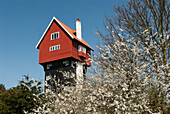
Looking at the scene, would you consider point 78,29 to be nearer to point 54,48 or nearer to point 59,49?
→ point 59,49

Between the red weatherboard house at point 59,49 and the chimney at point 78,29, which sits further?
the chimney at point 78,29

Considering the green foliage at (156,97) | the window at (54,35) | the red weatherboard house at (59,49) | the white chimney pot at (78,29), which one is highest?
the white chimney pot at (78,29)

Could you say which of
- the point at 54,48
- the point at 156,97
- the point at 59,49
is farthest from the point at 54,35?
the point at 156,97

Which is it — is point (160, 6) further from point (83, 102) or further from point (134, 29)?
point (83, 102)

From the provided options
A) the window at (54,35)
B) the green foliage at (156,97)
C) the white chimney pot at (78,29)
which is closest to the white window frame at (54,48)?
the window at (54,35)

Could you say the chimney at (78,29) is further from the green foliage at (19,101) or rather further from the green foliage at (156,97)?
the green foliage at (156,97)

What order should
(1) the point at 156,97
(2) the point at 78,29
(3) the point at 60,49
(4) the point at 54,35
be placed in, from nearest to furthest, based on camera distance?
1. (1) the point at 156,97
2. (3) the point at 60,49
3. (4) the point at 54,35
4. (2) the point at 78,29

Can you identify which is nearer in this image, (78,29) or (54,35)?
(54,35)

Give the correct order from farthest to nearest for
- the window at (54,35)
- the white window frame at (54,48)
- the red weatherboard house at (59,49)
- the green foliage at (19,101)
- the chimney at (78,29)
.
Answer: the chimney at (78,29) → the window at (54,35) → the white window frame at (54,48) → the red weatherboard house at (59,49) → the green foliage at (19,101)

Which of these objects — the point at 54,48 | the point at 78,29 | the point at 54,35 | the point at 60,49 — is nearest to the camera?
the point at 60,49

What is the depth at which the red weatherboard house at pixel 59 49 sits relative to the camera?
21.4 metres

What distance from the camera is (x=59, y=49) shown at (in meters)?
21.8

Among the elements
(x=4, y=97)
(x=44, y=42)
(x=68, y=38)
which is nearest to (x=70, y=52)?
(x=68, y=38)

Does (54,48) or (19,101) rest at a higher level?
(54,48)
